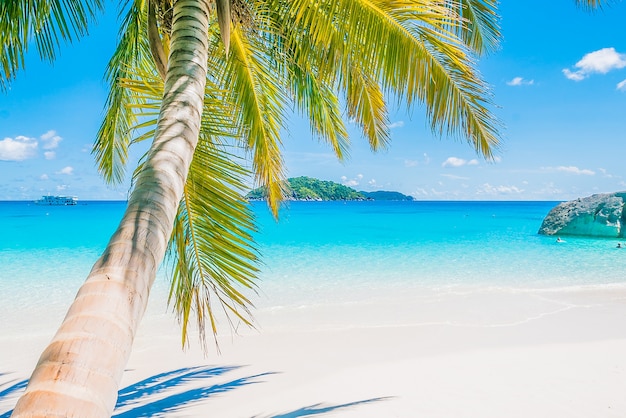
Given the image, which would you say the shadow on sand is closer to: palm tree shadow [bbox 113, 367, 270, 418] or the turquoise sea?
palm tree shadow [bbox 113, 367, 270, 418]

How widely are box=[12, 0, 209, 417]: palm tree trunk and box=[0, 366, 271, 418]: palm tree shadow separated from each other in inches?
133

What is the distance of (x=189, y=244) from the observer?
3.54 meters

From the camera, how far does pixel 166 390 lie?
5023mm

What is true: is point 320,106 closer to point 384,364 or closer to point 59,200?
point 384,364

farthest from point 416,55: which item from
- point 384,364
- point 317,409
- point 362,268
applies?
point 362,268

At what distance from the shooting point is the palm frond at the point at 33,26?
3.15 meters

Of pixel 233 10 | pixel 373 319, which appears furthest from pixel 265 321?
pixel 233 10

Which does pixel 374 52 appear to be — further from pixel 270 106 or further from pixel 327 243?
pixel 327 243

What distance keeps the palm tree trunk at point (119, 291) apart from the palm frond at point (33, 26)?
1596 millimetres

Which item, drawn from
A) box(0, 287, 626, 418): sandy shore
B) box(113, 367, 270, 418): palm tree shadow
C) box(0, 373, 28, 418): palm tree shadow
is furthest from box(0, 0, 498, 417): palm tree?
box(0, 373, 28, 418): palm tree shadow

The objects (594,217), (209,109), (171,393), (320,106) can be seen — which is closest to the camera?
(209,109)

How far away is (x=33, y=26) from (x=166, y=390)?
3.89 meters

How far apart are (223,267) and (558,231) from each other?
2620cm

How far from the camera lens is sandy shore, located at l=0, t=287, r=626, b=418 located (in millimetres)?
4410
